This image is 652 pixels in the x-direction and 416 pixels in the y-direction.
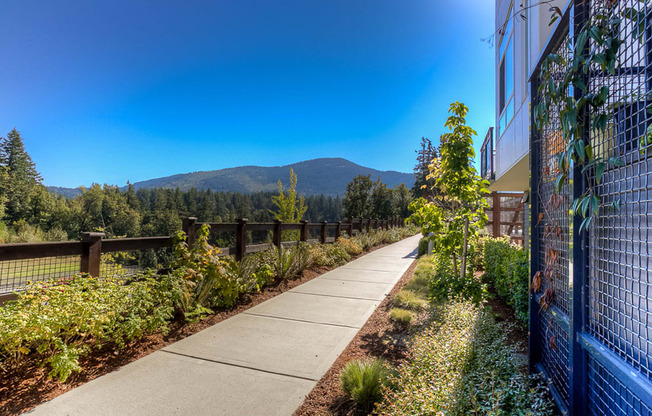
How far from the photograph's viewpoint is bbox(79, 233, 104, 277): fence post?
11.2 ft

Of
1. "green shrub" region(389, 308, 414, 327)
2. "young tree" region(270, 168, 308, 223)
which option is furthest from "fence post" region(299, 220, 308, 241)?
"young tree" region(270, 168, 308, 223)

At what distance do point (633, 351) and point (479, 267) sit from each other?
7.65m

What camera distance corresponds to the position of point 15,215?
36.0 meters

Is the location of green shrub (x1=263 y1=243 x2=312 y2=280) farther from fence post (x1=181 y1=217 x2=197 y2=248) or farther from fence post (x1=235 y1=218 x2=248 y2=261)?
fence post (x1=181 y1=217 x2=197 y2=248)

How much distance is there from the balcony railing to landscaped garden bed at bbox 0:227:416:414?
319 inches

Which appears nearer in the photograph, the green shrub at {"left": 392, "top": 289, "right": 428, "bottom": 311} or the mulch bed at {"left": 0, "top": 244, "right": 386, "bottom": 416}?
A: the mulch bed at {"left": 0, "top": 244, "right": 386, "bottom": 416}

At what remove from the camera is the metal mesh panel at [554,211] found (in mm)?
1795

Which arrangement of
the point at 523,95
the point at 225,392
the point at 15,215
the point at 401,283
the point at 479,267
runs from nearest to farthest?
the point at 225,392 < the point at 523,95 < the point at 401,283 < the point at 479,267 < the point at 15,215

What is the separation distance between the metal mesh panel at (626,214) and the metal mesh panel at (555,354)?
53 cm

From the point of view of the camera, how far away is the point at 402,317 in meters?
4.17

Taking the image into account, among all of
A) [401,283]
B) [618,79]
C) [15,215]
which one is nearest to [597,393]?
[618,79]

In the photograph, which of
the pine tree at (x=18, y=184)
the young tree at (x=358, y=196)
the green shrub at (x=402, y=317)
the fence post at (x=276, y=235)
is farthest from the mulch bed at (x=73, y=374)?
the pine tree at (x=18, y=184)

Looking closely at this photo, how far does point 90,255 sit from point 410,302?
4.11m

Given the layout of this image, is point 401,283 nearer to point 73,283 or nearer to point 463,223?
point 463,223
